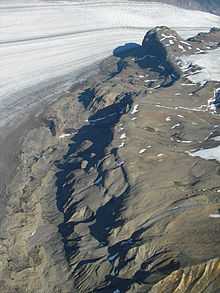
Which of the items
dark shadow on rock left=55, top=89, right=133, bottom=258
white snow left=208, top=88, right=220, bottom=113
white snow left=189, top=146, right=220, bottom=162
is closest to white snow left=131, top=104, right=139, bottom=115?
dark shadow on rock left=55, top=89, right=133, bottom=258

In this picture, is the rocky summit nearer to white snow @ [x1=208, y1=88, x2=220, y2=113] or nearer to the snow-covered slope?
white snow @ [x1=208, y1=88, x2=220, y2=113]

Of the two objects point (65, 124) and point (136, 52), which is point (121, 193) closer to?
point (65, 124)

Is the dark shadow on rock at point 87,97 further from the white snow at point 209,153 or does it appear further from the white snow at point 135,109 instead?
the white snow at point 209,153

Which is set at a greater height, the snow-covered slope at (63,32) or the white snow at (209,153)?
the white snow at (209,153)

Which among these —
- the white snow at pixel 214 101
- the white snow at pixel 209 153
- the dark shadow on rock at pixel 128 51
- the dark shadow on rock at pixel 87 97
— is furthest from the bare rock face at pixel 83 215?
the dark shadow on rock at pixel 128 51

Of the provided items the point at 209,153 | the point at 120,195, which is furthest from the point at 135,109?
the point at 120,195
